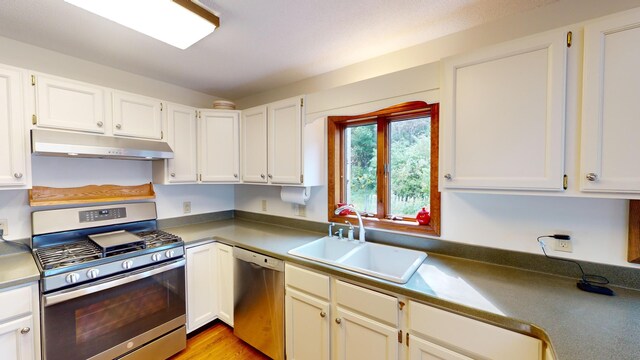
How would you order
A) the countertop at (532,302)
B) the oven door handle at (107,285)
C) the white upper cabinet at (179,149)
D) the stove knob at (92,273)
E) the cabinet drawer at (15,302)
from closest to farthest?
the countertop at (532,302)
the cabinet drawer at (15,302)
the oven door handle at (107,285)
the stove knob at (92,273)
the white upper cabinet at (179,149)

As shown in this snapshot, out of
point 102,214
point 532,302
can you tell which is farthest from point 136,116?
point 532,302

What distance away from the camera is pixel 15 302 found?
50.3 inches

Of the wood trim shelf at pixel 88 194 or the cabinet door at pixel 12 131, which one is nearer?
the cabinet door at pixel 12 131

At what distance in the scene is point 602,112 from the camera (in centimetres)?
99

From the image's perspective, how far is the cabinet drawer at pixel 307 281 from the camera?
1.51 meters

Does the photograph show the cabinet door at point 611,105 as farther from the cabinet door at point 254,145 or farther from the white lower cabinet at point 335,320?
the cabinet door at point 254,145

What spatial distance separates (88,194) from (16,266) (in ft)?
2.17

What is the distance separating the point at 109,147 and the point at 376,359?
7.15 ft

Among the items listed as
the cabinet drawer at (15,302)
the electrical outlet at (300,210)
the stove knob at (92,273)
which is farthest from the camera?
the electrical outlet at (300,210)

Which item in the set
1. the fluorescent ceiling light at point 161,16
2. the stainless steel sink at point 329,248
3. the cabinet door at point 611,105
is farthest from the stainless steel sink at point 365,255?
the fluorescent ceiling light at point 161,16

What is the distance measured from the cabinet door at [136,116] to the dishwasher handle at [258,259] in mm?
1225

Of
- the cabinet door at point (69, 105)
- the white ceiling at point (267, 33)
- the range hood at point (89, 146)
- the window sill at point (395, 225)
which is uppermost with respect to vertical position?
the white ceiling at point (267, 33)

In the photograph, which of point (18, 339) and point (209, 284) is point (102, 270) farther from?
point (209, 284)

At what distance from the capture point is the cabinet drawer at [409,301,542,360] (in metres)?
0.96
